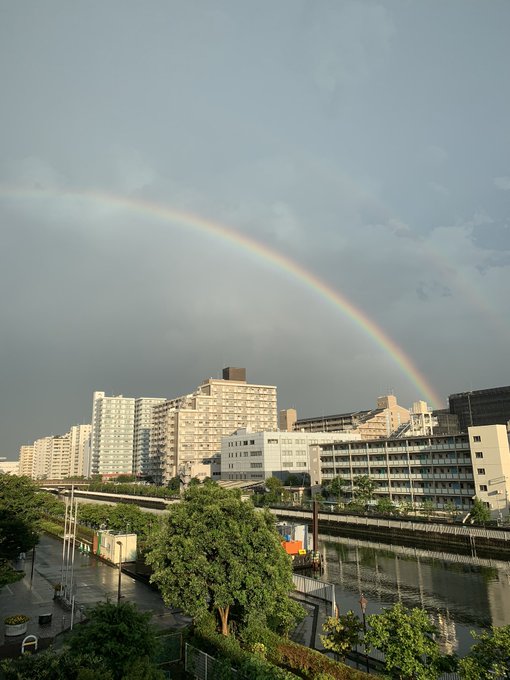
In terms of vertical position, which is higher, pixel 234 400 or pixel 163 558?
pixel 234 400

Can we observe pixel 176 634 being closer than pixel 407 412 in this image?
Yes

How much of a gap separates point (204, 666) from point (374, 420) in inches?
6450

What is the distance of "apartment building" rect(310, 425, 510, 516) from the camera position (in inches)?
2640

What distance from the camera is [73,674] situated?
10.8 metres

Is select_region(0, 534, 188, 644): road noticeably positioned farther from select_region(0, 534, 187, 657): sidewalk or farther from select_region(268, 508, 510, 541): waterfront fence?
select_region(268, 508, 510, 541): waterfront fence

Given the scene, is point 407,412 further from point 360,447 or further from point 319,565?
point 319,565

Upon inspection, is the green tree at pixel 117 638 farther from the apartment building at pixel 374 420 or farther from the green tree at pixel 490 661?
the apartment building at pixel 374 420

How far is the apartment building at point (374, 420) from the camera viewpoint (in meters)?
172

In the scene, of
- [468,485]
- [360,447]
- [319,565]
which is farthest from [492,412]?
[319,565]

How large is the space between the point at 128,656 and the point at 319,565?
112ft

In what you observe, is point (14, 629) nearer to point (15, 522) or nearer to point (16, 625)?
point (16, 625)

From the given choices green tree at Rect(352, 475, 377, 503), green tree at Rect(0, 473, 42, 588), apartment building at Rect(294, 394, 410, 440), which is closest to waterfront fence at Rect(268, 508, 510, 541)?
green tree at Rect(352, 475, 377, 503)

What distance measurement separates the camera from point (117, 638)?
46.5 ft

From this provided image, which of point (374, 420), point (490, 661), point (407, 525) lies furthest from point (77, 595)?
point (374, 420)
